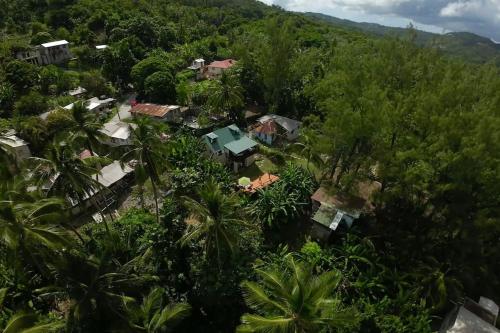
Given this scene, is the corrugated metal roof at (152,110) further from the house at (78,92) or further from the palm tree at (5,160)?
the palm tree at (5,160)

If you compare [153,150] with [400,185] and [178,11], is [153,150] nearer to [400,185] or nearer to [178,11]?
[400,185]

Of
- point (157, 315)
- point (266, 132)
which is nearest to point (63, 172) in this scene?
point (157, 315)

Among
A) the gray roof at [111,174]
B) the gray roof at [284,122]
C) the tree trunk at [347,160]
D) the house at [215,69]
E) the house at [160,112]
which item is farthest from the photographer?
the house at [215,69]

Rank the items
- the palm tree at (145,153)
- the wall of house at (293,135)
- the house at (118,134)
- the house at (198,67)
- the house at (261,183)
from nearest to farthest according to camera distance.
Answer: the palm tree at (145,153) < the house at (261,183) < the house at (118,134) < the wall of house at (293,135) < the house at (198,67)

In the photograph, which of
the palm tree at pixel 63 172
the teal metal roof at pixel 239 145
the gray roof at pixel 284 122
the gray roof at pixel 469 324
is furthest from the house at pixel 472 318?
the gray roof at pixel 284 122

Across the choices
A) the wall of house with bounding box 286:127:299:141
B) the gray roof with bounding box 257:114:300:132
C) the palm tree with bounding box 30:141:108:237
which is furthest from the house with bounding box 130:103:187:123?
the palm tree with bounding box 30:141:108:237

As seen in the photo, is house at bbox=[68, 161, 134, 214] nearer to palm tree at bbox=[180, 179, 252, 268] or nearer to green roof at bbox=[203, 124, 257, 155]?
green roof at bbox=[203, 124, 257, 155]
